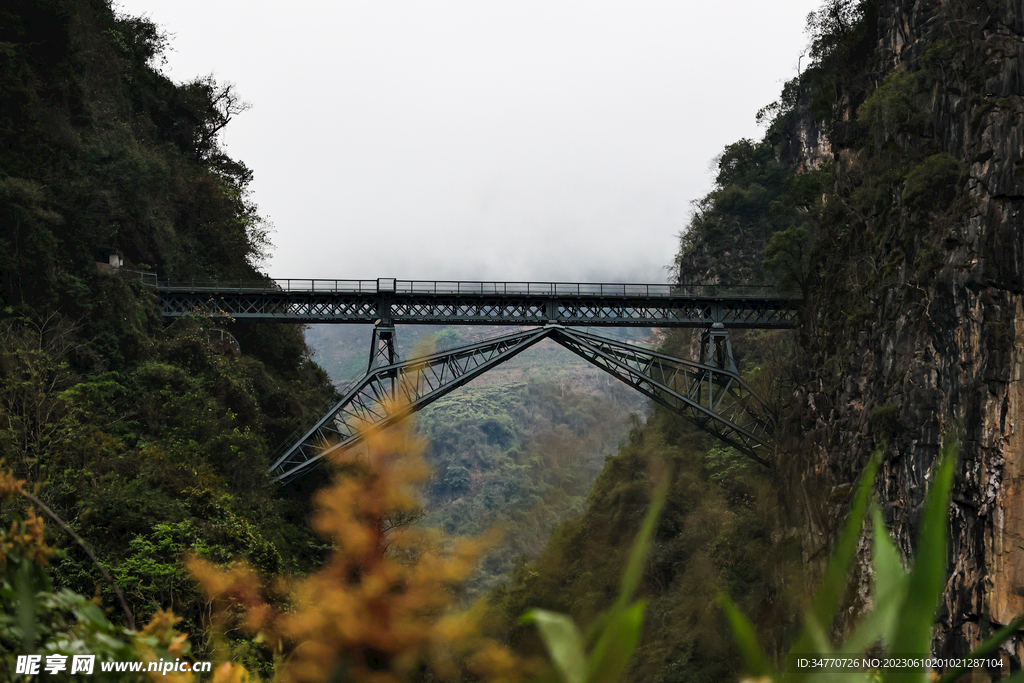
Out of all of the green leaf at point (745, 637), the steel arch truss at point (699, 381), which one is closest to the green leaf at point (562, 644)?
the green leaf at point (745, 637)

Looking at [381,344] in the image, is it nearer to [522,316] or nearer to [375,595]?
[522,316]

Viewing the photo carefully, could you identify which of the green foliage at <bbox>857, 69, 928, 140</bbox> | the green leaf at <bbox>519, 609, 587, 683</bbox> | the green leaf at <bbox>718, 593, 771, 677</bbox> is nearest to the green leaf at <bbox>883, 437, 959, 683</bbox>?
the green leaf at <bbox>718, 593, 771, 677</bbox>

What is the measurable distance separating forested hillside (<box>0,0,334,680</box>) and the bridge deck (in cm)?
210

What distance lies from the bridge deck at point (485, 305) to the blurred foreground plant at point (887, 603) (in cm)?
2768

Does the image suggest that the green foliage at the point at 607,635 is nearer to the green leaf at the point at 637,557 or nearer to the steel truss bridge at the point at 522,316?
the green leaf at the point at 637,557

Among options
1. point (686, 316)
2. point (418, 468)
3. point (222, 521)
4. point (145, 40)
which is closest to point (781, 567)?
point (686, 316)

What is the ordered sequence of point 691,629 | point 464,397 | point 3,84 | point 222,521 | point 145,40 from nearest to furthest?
point 222,521 < point 3,84 < point 691,629 < point 145,40 < point 464,397

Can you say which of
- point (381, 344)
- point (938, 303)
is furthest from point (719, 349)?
point (381, 344)

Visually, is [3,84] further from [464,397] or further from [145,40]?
[464,397]

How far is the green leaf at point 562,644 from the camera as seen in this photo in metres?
0.62

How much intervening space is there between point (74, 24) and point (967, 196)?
93.6ft

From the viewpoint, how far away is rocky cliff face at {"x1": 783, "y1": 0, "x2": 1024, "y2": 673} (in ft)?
51.6

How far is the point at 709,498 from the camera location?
3425 cm

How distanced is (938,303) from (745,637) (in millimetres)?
19759
